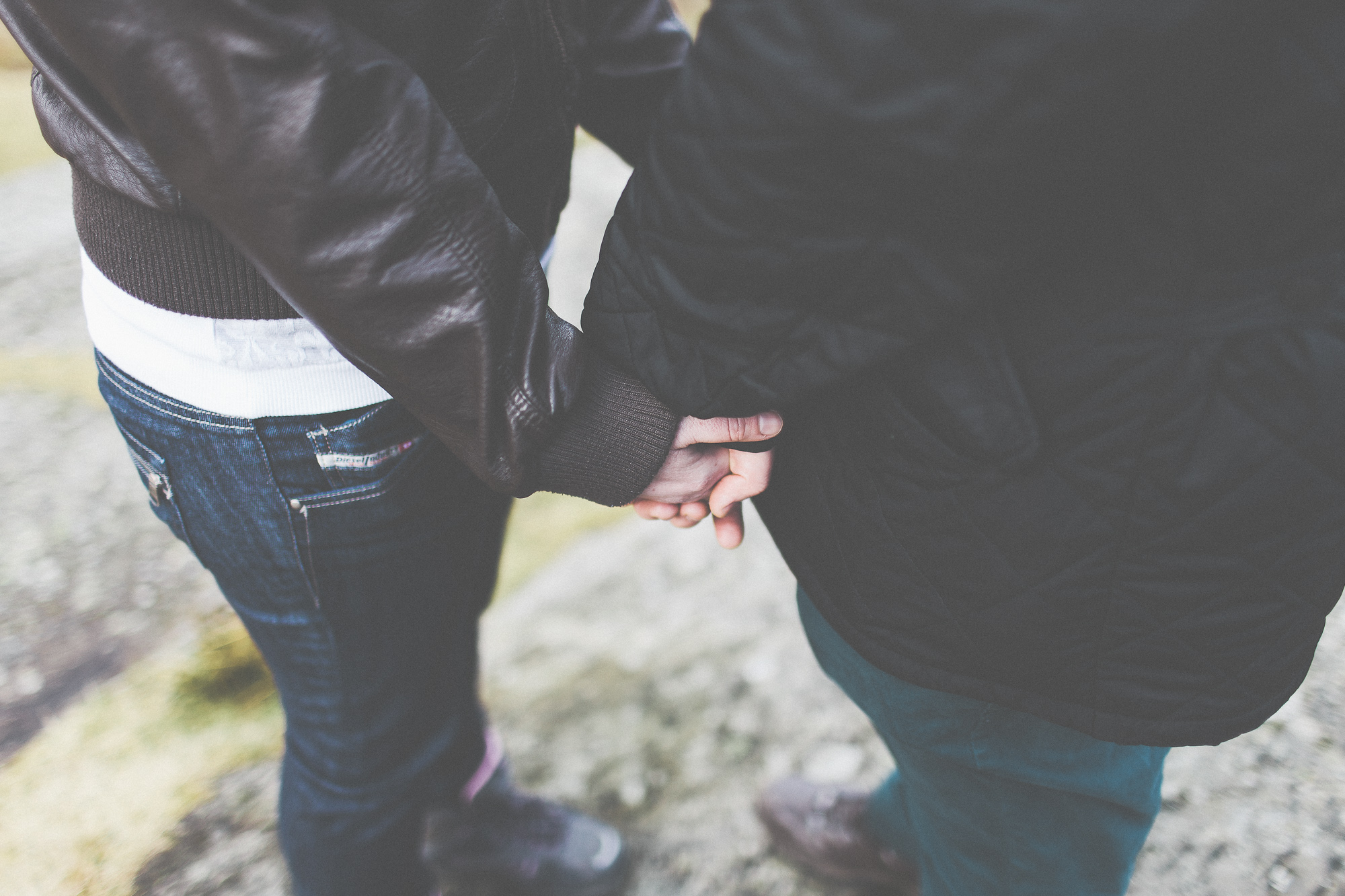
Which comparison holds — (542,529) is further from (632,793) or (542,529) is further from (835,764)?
(835,764)

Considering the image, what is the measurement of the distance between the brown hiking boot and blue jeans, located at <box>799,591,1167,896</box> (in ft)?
1.63

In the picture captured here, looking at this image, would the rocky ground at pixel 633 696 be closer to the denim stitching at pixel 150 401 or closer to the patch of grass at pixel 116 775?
the patch of grass at pixel 116 775

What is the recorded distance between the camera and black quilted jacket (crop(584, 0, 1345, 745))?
68 cm

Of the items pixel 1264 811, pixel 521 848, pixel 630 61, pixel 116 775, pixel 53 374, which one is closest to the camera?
pixel 630 61

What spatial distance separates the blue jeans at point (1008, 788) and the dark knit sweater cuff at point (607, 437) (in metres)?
0.39

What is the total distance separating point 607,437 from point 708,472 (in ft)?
0.52

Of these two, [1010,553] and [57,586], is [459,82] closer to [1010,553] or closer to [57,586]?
[1010,553]

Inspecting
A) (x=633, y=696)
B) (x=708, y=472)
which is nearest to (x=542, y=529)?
(x=633, y=696)

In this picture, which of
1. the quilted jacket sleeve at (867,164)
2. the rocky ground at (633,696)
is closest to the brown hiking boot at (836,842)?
the rocky ground at (633,696)

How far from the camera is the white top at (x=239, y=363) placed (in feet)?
3.14

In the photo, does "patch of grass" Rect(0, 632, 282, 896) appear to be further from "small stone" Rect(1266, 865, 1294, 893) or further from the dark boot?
"small stone" Rect(1266, 865, 1294, 893)

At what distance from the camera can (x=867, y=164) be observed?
2.36 feet

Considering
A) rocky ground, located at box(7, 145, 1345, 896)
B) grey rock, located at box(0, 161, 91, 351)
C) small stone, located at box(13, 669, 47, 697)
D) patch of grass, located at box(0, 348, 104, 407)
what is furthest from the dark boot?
grey rock, located at box(0, 161, 91, 351)

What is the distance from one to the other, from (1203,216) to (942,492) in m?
0.34
